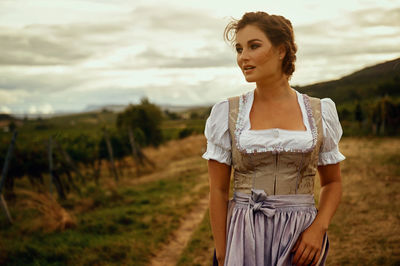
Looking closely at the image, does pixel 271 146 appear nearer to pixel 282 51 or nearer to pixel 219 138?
pixel 219 138

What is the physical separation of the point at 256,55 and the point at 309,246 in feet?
2.94

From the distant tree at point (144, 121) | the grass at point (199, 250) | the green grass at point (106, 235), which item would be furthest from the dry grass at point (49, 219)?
the distant tree at point (144, 121)

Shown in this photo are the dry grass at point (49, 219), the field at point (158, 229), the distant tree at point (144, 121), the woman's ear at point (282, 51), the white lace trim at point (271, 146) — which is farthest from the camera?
the distant tree at point (144, 121)

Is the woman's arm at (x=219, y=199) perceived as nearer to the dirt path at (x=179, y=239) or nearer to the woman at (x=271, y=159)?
the woman at (x=271, y=159)

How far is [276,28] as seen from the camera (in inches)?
62.2

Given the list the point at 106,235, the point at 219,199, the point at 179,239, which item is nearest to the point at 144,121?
the point at 106,235

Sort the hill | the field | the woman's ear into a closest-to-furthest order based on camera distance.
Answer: the woman's ear < the hill < the field

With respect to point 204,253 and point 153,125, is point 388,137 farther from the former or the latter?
point 204,253

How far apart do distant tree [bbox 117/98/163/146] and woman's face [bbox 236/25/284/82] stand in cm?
2236

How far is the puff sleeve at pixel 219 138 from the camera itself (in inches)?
63.6

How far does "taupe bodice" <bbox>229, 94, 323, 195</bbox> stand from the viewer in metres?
1.54

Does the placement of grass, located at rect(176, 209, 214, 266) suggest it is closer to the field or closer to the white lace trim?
the field

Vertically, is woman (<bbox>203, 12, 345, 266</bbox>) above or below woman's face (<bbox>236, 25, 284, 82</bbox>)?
below

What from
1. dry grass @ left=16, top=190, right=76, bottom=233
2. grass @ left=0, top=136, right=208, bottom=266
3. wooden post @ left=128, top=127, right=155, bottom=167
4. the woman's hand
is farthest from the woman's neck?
wooden post @ left=128, top=127, right=155, bottom=167
